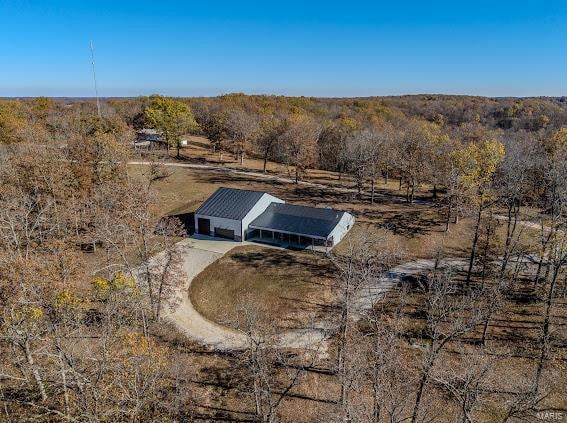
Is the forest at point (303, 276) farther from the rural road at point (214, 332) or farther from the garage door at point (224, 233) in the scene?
the garage door at point (224, 233)

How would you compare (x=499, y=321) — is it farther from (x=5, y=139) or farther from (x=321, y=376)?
(x=5, y=139)

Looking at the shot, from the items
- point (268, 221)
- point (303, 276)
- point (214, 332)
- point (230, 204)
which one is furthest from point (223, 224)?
point (214, 332)

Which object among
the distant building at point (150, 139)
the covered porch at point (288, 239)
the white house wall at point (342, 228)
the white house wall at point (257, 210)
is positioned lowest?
the covered porch at point (288, 239)

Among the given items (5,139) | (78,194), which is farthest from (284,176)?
(5,139)

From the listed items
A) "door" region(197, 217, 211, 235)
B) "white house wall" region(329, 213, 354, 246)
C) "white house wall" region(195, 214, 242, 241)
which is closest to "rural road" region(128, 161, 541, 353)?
"door" region(197, 217, 211, 235)

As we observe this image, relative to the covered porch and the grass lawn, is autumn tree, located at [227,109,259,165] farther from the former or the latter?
the grass lawn

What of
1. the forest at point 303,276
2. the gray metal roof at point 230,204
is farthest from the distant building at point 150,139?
the gray metal roof at point 230,204
